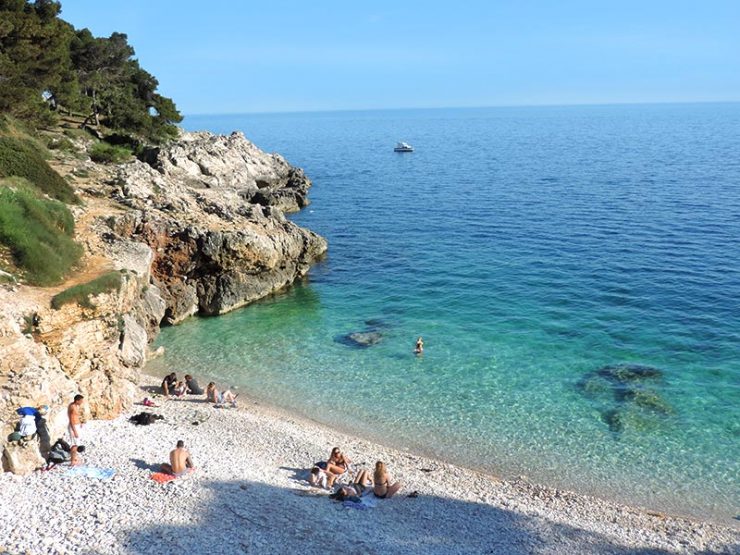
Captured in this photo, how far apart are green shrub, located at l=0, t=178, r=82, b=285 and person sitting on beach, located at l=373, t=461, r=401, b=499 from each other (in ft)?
51.2

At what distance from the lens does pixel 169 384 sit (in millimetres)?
27797

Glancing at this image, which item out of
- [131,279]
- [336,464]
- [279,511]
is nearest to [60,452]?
[279,511]

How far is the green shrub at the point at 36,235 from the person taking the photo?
2458 centimetres

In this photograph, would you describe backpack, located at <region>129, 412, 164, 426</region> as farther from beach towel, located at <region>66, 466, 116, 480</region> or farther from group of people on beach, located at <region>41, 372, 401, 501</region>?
beach towel, located at <region>66, 466, 116, 480</region>

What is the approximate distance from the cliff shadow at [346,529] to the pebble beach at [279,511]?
40 millimetres

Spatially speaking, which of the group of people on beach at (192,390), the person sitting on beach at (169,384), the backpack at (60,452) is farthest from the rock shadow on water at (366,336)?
the backpack at (60,452)

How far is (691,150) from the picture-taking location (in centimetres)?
11512

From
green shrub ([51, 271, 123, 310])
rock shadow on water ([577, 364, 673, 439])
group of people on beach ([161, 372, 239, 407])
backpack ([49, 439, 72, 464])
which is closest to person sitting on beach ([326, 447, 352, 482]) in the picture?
group of people on beach ([161, 372, 239, 407])

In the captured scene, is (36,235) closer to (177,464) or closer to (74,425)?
(74,425)

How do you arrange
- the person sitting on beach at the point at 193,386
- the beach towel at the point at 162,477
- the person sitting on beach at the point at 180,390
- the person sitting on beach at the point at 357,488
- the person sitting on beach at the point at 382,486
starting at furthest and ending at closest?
the person sitting on beach at the point at 193,386, the person sitting on beach at the point at 180,390, the person sitting on beach at the point at 382,486, the person sitting on beach at the point at 357,488, the beach towel at the point at 162,477

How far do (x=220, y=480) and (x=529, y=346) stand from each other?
1874cm

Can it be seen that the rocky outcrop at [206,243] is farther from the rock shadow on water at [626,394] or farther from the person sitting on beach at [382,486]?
the rock shadow on water at [626,394]

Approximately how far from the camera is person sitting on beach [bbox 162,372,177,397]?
27484 mm

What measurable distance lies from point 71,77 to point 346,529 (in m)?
52.3
